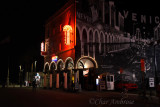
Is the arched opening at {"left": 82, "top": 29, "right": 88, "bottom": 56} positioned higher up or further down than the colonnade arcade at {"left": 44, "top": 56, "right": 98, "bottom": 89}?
higher up

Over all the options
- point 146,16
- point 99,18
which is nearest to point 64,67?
point 99,18

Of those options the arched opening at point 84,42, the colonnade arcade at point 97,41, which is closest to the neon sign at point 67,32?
the colonnade arcade at point 97,41

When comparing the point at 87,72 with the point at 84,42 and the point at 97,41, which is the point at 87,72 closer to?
the point at 84,42

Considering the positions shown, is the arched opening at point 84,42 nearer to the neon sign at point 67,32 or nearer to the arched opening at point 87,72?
the arched opening at point 87,72

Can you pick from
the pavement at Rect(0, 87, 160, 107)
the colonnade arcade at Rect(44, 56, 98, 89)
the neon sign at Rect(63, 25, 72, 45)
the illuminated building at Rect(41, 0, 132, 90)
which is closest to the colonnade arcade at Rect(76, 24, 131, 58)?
the illuminated building at Rect(41, 0, 132, 90)

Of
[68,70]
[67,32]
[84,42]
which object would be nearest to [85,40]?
[84,42]

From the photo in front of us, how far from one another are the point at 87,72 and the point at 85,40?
20.8ft

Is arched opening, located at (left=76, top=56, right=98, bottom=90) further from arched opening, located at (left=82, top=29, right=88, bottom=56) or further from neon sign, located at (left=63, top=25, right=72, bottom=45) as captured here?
neon sign, located at (left=63, top=25, right=72, bottom=45)

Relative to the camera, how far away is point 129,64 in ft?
135

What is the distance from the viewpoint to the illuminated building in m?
37.5

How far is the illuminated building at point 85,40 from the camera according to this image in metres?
37.5

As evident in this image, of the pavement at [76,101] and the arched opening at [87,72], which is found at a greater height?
the arched opening at [87,72]

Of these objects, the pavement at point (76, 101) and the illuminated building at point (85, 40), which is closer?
the pavement at point (76, 101)

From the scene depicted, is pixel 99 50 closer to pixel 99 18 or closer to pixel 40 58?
pixel 99 18
